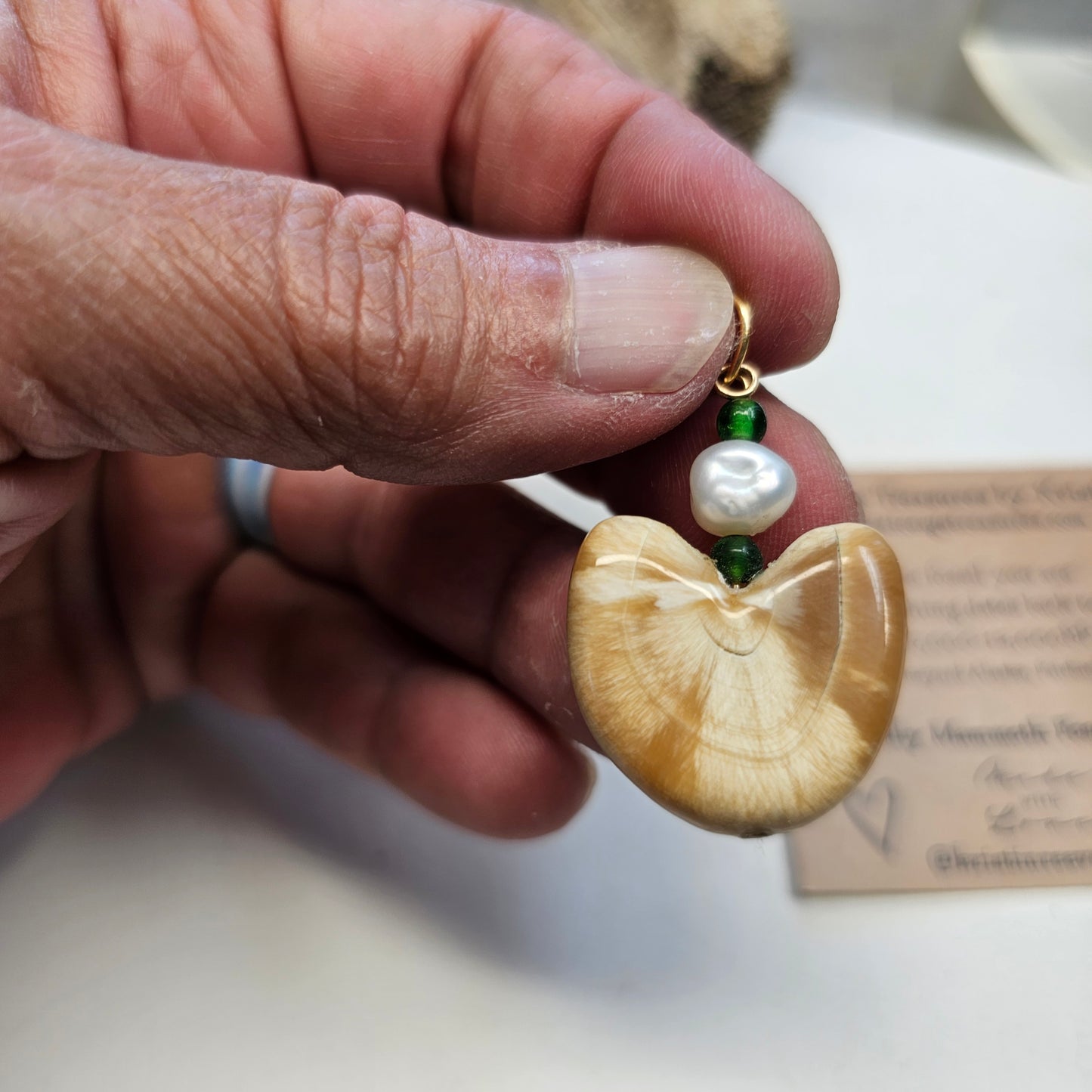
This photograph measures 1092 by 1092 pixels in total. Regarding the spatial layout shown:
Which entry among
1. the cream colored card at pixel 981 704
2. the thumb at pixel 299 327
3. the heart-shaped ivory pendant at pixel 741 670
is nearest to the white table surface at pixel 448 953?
the cream colored card at pixel 981 704

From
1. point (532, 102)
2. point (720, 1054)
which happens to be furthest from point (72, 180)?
point (720, 1054)

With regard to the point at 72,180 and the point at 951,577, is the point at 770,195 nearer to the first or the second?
the point at 72,180

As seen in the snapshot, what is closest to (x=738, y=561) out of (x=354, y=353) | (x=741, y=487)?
(x=741, y=487)
